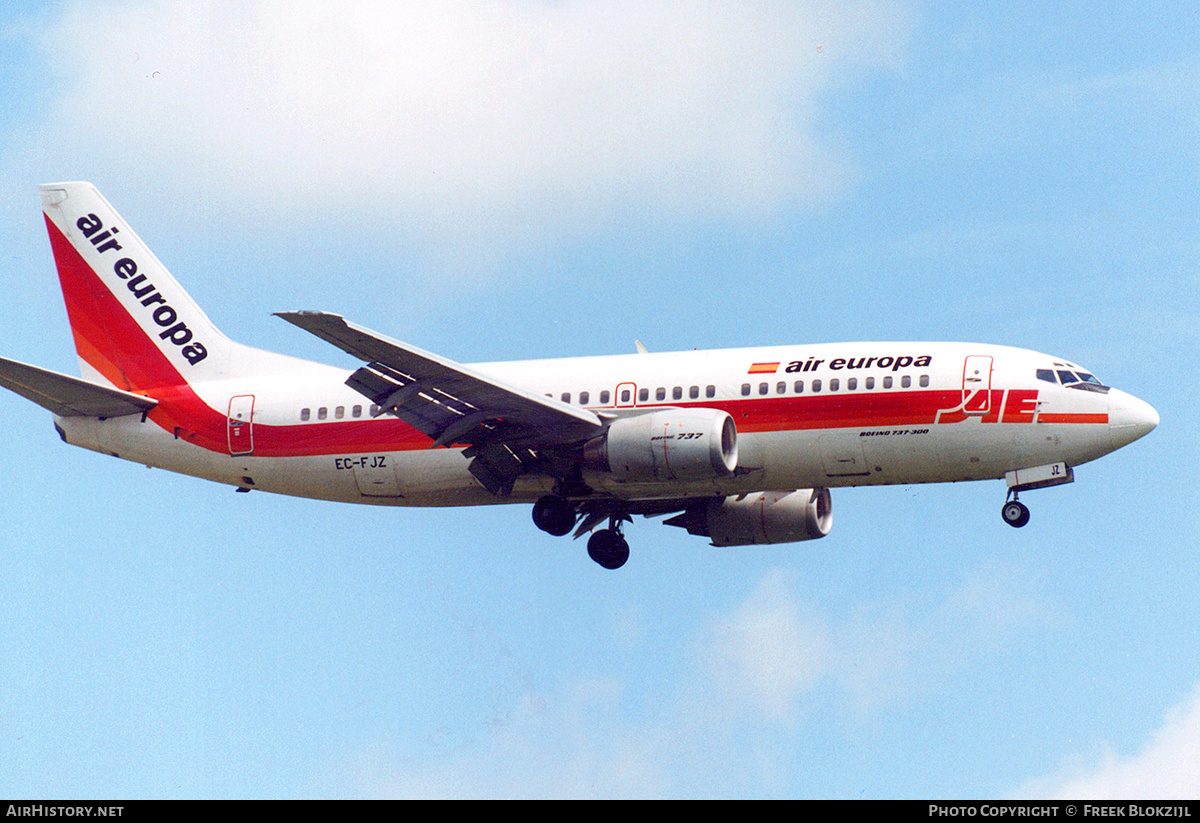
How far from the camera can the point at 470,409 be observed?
4006cm

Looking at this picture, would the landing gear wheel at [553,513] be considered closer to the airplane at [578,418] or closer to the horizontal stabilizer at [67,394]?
the airplane at [578,418]

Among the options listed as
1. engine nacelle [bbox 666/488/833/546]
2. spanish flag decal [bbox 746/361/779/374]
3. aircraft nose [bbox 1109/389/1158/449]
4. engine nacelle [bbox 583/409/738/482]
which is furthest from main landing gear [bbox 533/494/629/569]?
aircraft nose [bbox 1109/389/1158/449]

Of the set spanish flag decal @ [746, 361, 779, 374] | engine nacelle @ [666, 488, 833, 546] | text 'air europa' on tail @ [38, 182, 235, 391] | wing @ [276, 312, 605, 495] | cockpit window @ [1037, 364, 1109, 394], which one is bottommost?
wing @ [276, 312, 605, 495]

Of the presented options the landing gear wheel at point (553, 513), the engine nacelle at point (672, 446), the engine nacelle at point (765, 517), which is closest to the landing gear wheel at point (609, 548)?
the engine nacelle at point (765, 517)

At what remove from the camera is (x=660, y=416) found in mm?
39250

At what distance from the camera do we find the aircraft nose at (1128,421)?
3869cm

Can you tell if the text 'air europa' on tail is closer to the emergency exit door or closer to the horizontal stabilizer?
the horizontal stabilizer

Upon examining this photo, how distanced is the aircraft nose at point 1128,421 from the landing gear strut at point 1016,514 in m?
2.67

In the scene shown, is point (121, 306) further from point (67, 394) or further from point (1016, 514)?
point (1016, 514)

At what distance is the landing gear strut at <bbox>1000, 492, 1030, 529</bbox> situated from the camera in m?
39.1

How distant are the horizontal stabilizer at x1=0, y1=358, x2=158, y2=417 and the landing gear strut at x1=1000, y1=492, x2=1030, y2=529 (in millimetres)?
23664
